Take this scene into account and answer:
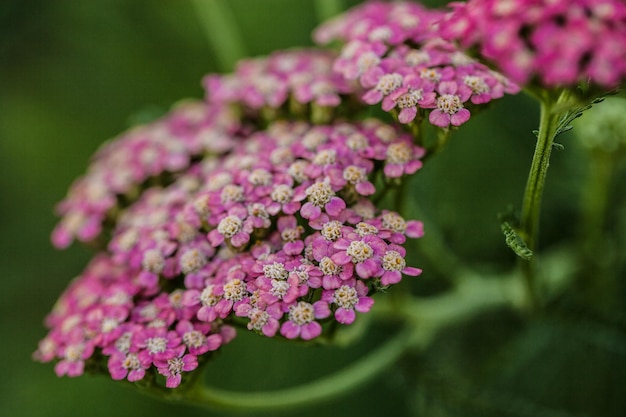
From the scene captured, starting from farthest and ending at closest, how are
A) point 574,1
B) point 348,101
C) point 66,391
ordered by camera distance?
point 66,391 → point 348,101 → point 574,1

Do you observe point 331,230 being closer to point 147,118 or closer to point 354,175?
point 354,175

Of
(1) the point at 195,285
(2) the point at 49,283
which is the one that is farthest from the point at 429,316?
(2) the point at 49,283

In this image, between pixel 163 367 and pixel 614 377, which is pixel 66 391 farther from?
pixel 614 377

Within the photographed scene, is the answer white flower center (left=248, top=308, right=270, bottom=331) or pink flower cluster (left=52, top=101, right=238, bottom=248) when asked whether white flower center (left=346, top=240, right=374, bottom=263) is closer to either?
white flower center (left=248, top=308, right=270, bottom=331)

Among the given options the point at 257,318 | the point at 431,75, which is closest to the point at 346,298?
the point at 257,318

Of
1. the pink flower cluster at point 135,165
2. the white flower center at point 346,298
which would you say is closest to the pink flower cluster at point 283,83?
the pink flower cluster at point 135,165

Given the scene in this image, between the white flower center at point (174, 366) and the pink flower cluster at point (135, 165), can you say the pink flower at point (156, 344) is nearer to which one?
the white flower center at point (174, 366)
